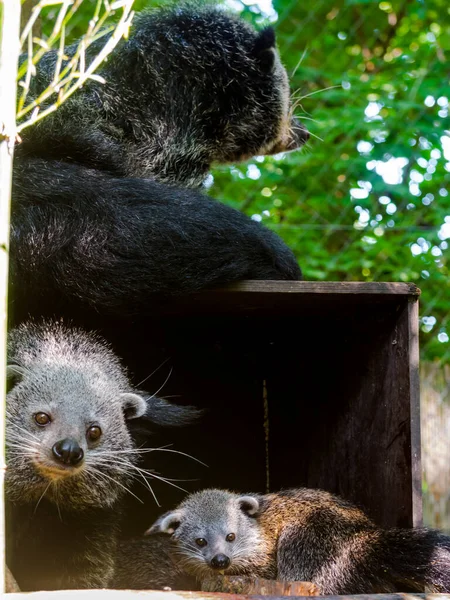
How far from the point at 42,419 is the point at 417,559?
132 centimetres

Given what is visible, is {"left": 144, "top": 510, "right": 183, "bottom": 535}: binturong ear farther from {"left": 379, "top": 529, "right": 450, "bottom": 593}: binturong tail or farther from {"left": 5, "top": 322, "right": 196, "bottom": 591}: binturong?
{"left": 379, "top": 529, "right": 450, "bottom": 593}: binturong tail

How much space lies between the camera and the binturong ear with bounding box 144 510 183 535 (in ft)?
11.6

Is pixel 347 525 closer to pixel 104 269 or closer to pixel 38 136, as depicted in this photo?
pixel 104 269

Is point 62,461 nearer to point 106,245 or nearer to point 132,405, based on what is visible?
point 132,405

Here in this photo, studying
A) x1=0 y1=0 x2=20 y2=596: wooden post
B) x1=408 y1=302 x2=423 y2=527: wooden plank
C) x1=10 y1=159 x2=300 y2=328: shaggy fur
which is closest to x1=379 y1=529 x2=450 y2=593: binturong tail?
x1=408 y1=302 x2=423 y2=527: wooden plank

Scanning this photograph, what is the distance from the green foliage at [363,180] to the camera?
6.61m

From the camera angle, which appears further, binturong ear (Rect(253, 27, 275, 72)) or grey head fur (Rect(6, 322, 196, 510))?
binturong ear (Rect(253, 27, 275, 72))

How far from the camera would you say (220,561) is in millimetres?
3330

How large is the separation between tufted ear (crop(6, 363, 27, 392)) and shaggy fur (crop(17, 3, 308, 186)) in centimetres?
90

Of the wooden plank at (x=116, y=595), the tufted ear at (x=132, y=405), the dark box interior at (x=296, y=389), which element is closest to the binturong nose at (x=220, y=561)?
the dark box interior at (x=296, y=389)

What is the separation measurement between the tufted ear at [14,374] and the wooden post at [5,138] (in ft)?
4.53

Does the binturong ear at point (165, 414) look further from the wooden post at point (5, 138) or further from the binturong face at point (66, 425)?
the wooden post at point (5, 138)

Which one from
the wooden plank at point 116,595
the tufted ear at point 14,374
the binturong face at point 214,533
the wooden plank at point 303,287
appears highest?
the wooden plank at point 303,287

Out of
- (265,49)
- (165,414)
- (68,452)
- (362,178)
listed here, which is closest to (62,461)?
(68,452)
